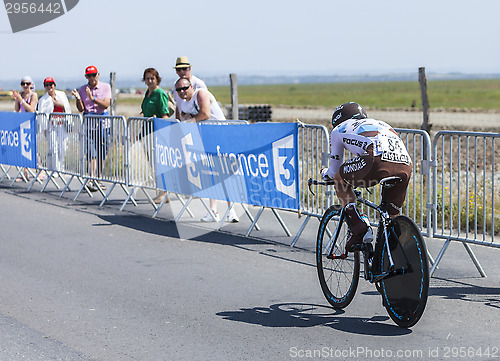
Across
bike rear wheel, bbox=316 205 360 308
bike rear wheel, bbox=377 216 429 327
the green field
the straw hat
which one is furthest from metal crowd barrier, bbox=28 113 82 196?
the green field

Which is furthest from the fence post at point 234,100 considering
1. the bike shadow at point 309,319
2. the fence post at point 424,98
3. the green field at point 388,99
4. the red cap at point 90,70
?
the green field at point 388,99

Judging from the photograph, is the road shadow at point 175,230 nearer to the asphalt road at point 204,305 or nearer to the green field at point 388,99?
the asphalt road at point 204,305

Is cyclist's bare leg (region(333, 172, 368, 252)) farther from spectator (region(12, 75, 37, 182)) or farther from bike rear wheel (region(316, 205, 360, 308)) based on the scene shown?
spectator (region(12, 75, 37, 182))

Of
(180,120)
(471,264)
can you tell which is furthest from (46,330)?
(180,120)

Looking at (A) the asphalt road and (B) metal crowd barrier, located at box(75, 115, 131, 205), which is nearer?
(A) the asphalt road

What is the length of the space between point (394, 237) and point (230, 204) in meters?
5.53

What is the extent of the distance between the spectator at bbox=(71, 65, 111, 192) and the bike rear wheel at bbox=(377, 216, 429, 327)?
8.61 meters

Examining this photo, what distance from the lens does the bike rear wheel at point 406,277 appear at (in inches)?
254

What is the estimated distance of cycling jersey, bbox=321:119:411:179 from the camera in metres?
6.89

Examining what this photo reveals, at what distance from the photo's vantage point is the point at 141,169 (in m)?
13.8

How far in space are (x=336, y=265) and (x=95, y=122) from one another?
832cm

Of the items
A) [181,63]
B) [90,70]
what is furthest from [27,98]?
[181,63]

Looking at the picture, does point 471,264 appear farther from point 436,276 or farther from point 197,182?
point 197,182

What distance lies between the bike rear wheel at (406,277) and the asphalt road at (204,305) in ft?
0.52
